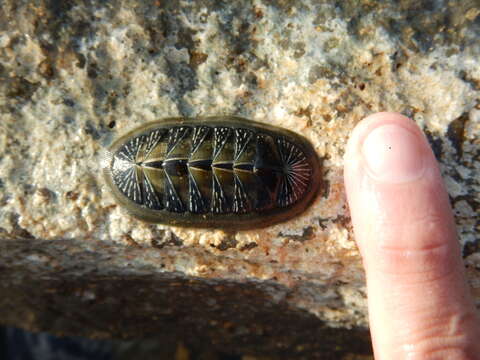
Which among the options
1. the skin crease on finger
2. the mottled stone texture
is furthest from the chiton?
the skin crease on finger

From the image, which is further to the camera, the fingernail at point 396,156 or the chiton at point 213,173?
the chiton at point 213,173

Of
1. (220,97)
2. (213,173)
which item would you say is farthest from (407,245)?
(220,97)

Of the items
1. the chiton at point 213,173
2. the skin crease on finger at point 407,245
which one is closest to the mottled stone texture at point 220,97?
the chiton at point 213,173

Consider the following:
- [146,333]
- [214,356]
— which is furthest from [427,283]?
[214,356]

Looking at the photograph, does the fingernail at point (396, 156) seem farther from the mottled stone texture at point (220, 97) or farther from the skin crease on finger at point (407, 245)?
the mottled stone texture at point (220, 97)

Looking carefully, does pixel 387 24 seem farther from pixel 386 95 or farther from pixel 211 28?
pixel 211 28

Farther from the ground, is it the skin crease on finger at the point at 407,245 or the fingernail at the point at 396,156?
the fingernail at the point at 396,156

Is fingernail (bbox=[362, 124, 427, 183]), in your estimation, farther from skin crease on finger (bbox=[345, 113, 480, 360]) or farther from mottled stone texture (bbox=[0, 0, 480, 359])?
mottled stone texture (bbox=[0, 0, 480, 359])

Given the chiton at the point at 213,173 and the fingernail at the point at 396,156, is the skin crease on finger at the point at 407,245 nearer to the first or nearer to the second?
the fingernail at the point at 396,156
